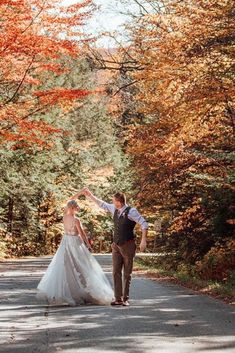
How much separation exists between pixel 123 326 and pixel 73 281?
300cm

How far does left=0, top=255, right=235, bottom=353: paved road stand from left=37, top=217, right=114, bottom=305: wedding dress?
12.8 inches

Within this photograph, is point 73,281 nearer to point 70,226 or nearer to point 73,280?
point 73,280

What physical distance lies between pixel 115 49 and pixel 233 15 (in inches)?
297

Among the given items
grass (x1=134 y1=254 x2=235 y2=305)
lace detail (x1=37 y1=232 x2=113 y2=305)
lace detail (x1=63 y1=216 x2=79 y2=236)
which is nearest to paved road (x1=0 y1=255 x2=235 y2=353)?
lace detail (x1=37 y1=232 x2=113 y2=305)

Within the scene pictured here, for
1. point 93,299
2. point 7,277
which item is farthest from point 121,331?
point 7,277

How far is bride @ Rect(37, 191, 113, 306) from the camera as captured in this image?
11.4 m

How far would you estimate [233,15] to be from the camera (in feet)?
38.1

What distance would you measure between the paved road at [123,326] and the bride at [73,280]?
337 mm

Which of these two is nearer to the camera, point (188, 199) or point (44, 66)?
point (188, 199)

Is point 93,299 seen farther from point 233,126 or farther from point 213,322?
point 233,126

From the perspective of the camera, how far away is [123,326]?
8.62 m

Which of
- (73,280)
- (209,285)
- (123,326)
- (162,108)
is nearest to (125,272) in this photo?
(73,280)

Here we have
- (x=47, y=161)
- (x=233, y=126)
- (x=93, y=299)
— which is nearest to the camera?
(x=93, y=299)

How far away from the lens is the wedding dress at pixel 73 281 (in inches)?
450
